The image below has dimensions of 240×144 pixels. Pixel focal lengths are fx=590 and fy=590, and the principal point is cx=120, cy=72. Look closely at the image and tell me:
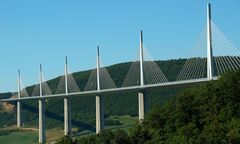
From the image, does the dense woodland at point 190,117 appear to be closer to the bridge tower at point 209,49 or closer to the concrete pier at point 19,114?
the bridge tower at point 209,49

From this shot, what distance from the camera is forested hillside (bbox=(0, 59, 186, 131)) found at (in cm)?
8862

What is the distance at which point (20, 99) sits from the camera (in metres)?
95.4

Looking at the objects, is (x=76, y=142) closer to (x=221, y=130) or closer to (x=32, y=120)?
(x=221, y=130)

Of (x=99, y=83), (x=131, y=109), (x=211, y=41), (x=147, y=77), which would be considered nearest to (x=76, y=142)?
(x=211, y=41)

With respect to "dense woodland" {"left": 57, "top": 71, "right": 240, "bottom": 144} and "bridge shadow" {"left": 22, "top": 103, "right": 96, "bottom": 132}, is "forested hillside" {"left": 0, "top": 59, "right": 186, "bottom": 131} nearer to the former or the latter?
"bridge shadow" {"left": 22, "top": 103, "right": 96, "bottom": 132}

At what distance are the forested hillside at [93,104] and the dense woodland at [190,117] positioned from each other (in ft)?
158

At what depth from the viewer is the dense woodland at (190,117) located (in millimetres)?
29812

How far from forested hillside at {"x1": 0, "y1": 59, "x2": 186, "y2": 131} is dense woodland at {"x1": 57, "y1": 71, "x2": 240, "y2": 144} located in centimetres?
4821

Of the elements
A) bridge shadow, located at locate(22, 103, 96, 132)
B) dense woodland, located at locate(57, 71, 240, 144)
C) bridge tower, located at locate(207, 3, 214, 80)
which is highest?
bridge tower, located at locate(207, 3, 214, 80)

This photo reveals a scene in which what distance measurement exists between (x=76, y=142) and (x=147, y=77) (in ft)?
85.3

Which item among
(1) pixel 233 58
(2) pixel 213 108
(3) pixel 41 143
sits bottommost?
(3) pixel 41 143

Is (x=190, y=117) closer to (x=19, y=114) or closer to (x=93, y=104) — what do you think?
(x=19, y=114)

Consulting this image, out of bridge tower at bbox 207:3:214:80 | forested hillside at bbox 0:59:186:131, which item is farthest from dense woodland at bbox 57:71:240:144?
forested hillside at bbox 0:59:186:131

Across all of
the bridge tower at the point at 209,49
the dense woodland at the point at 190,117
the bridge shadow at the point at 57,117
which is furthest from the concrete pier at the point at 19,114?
the dense woodland at the point at 190,117
